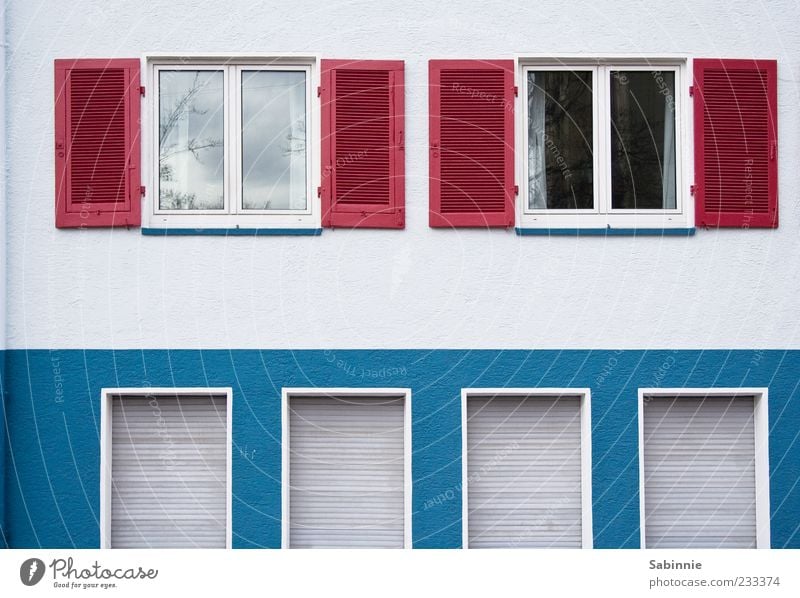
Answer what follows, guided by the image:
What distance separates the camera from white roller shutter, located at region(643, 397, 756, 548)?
8.77m

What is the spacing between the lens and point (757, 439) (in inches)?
346

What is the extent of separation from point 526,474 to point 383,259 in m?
2.12

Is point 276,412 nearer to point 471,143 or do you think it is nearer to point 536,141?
point 471,143

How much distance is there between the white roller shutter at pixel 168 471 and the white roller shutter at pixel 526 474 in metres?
2.09

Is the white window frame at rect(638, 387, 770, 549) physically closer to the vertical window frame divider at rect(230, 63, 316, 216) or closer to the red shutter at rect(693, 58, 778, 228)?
the red shutter at rect(693, 58, 778, 228)

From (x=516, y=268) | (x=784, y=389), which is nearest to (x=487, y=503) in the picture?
(x=516, y=268)

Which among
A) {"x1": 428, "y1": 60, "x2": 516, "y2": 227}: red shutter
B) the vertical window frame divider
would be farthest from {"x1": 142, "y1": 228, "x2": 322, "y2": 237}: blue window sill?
{"x1": 428, "y1": 60, "x2": 516, "y2": 227}: red shutter

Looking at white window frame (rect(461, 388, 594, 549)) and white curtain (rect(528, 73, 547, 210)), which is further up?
white curtain (rect(528, 73, 547, 210))

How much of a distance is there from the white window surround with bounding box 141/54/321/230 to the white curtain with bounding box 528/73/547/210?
1.76m

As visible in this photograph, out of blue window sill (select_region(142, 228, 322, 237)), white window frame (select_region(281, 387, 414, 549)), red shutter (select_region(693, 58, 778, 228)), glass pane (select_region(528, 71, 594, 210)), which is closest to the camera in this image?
white window frame (select_region(281, 387, 414, 549))

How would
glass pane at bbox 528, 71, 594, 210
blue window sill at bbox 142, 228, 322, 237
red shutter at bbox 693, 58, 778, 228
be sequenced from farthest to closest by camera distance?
glass pane at bbox 528, 71, 594, 210
red shutter at bbox 693, 58, 778, 228
blue window sill at bbox 142, 228, 322, 237

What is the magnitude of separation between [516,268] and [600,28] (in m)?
2.09

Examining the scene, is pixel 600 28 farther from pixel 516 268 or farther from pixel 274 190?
pixel 274 190

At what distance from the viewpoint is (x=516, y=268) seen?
28.5 ft
